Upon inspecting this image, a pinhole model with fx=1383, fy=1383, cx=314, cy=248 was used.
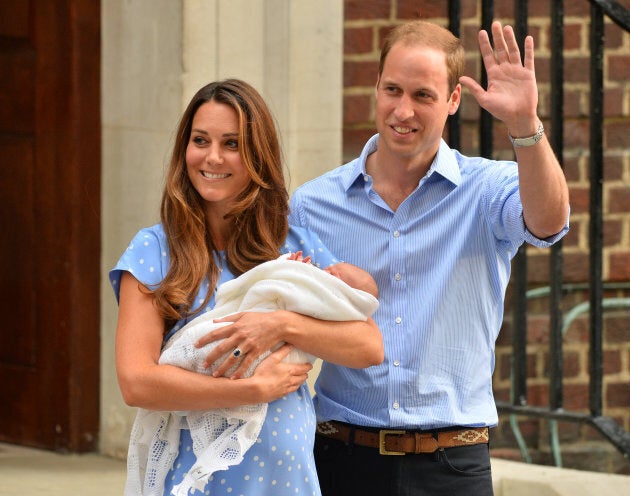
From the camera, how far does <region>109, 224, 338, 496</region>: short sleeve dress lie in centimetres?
274

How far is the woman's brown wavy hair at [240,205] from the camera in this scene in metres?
2.85

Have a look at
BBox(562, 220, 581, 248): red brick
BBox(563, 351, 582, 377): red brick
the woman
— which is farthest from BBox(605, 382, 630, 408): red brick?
the woman

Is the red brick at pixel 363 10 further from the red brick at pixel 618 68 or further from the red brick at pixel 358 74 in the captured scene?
the red brick at pixel 618 68

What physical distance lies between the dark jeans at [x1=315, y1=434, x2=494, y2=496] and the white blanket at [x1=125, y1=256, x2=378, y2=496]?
344 millimetres

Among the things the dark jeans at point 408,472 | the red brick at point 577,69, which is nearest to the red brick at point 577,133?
the red brick at point 577,69

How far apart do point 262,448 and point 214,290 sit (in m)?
0.34

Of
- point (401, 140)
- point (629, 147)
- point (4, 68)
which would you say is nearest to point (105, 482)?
point (4, 68)

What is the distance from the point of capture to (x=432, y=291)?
3.05m

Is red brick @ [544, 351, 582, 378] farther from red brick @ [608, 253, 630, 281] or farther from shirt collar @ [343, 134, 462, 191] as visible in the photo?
shirt collar @ [343, 134, 462, 191]

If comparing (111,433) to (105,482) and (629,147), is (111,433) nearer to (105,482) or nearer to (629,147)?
(105,482)

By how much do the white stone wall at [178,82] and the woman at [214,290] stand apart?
4.47 ft

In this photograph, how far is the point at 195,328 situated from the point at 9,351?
2.21m

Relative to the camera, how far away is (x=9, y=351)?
188 inches

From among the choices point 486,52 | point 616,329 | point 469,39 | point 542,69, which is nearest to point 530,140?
point 486,52
